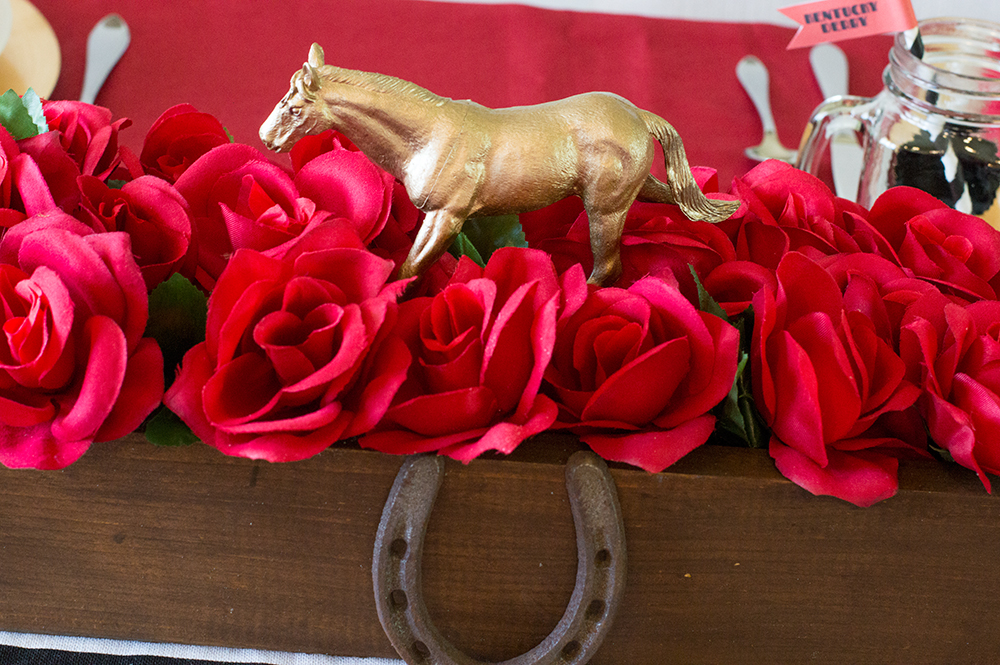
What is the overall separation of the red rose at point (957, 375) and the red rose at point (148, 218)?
1.12 ft

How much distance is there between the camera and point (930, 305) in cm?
38

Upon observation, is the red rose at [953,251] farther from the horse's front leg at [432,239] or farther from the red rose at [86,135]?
the red rose at [86,135]

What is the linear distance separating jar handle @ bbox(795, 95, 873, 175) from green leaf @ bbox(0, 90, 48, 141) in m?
0.56

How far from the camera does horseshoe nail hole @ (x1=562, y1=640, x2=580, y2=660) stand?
0.40 m

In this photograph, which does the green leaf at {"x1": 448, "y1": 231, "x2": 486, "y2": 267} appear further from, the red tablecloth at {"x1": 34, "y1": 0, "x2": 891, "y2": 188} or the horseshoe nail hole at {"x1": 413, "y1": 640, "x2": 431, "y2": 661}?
the red tablecloth at {"x1": 34, "y1": 0, "x2": 891, "y2": 188}

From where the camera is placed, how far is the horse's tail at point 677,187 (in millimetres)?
394

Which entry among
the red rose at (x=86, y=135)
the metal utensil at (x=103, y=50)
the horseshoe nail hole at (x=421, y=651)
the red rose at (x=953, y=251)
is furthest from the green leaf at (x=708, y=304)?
the metal utensil at (x=103, y=50)

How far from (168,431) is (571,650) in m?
0.22

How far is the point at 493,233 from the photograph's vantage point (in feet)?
1.44

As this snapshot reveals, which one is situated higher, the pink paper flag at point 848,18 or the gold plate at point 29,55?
the pink paper flag at point 848,18

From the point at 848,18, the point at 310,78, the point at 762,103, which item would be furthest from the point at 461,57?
the point at 310,78

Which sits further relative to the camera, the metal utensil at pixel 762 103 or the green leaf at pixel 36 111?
the metal utensil at pixel 762 103

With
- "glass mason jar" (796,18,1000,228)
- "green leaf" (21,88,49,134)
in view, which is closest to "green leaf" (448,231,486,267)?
"green leaf" (21,88,49,134)

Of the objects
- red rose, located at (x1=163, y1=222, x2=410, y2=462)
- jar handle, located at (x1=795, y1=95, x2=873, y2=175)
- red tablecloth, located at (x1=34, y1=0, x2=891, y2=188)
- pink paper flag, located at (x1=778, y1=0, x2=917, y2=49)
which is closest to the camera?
red rose, located at (x1=163, y1=222, x2=410, y2=462)
